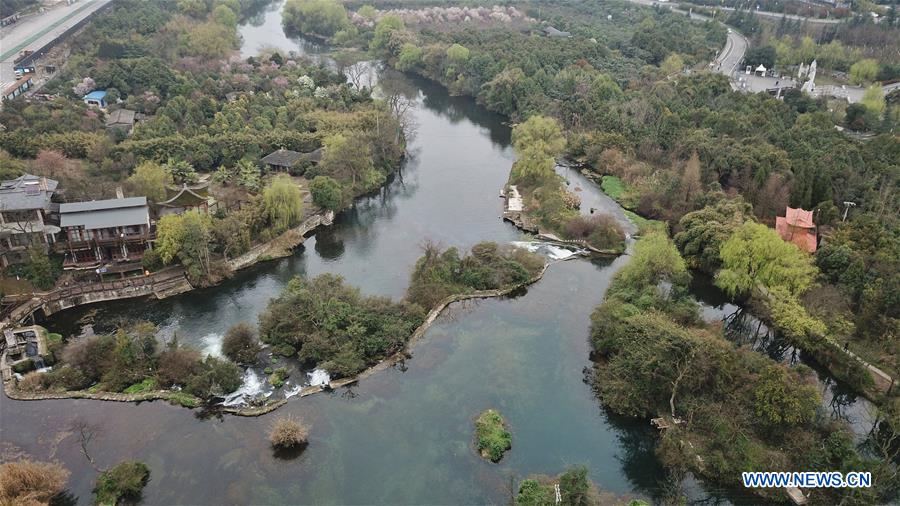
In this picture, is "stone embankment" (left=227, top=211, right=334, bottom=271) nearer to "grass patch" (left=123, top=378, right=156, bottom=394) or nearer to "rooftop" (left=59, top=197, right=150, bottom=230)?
"rooftop" (left=59, top=197, right=150, bottom=230)

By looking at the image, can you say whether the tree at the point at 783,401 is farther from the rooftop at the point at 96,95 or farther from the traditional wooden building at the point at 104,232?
the rooftop at the point at 96,95

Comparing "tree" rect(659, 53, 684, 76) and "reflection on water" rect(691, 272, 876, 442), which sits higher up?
"tree" rect(659, 53, 684, 76)

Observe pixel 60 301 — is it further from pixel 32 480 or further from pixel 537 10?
pixel 537 10

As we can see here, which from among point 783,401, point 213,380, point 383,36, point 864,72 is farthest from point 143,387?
point 864,72

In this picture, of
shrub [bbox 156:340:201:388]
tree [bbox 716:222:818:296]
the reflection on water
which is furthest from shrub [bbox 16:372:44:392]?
tree [bbox 716:222:818:296]

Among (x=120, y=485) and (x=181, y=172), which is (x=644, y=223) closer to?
(x=181, y=172)
